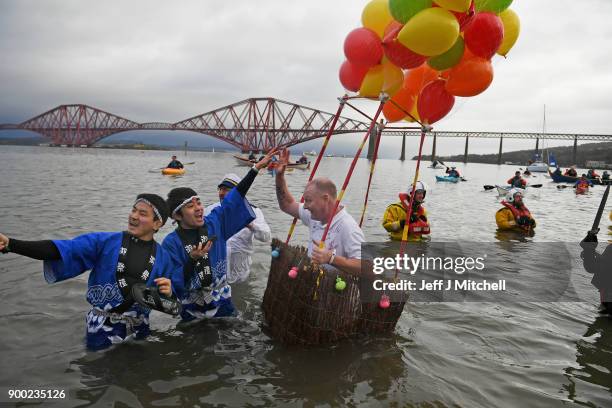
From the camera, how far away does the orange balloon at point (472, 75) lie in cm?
461

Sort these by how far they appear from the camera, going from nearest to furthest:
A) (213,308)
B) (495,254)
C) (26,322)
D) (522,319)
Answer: (213,308)
(26,322)
(522,319)
(495,254)

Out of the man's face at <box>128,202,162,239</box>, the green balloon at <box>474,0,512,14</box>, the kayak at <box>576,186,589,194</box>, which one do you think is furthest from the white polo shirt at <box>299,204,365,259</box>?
the kayak at <box>576,186,589,194</box>

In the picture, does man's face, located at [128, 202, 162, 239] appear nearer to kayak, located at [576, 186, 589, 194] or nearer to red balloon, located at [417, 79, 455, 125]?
red balloon, located at [417, 79, 455, 125]

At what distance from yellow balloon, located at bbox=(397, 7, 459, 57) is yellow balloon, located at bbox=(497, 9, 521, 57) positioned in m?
1.22

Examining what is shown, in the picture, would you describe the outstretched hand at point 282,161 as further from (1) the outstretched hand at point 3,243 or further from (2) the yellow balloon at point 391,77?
(1) the outstretched hand at point 3,243

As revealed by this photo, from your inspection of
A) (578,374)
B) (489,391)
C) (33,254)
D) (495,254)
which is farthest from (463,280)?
(33,254)

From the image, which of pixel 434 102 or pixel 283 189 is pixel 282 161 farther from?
pixel 434 102

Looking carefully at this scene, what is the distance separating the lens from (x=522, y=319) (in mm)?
6223

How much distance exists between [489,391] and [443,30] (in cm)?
378

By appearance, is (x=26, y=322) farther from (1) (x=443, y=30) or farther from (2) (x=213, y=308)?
(1) (x=443, y=30)

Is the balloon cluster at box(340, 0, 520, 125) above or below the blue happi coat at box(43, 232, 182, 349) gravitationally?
above

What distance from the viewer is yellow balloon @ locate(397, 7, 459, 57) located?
3.90m

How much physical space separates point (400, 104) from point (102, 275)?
444 cm

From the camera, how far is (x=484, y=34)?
14.0ft
